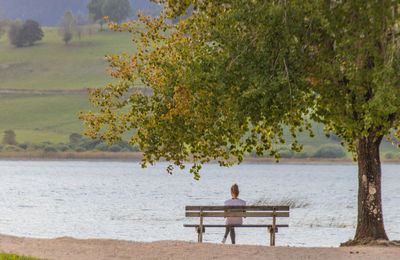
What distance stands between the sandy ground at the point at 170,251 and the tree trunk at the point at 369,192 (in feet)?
5.23

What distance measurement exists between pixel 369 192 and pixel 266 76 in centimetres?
641

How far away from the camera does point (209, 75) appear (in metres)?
17.2

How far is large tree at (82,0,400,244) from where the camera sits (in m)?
16.1

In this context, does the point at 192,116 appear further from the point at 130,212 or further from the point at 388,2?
the point at 130,212

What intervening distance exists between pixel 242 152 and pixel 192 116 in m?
2.59

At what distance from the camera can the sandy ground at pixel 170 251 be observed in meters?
17.0

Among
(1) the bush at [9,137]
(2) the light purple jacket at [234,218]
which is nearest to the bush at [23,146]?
(1) the bush at [9,137]

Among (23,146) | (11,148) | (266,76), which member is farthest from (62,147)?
(266,76)

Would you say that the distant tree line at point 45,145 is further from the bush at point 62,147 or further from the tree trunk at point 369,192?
the tree trunk at point 369,192

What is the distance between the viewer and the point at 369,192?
67.9 ft

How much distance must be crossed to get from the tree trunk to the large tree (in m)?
0.03

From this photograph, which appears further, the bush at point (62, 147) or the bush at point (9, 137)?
the bush at point (62, 147)

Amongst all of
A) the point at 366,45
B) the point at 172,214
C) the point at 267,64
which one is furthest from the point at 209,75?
the point at 172,214

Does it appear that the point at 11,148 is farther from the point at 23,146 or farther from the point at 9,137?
the point at 9,137
